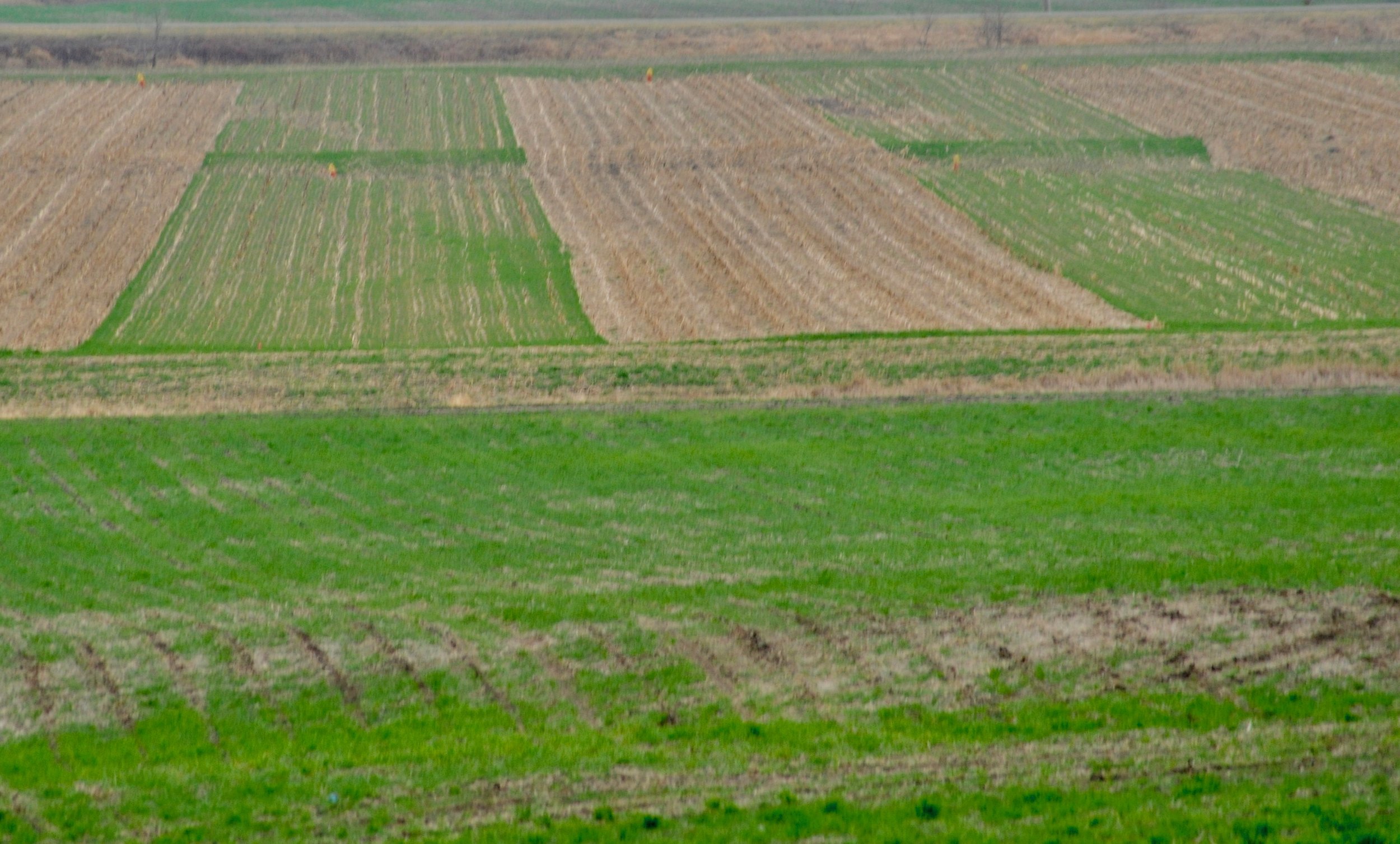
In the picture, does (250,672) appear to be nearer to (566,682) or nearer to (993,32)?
(566,682)

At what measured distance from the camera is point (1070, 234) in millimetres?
42781

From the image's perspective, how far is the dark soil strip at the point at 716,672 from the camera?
1412 centimetres

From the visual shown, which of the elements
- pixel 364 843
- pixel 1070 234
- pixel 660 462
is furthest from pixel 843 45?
pixel 364 843

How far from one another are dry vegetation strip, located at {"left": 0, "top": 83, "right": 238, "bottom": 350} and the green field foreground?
11.8 metres

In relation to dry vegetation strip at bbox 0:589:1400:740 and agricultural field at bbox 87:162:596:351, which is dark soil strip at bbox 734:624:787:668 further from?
agricultural field at bbox 87:162:596:351

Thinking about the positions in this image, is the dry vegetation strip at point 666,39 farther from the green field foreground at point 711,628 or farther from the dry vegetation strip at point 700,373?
the green field foreground at point 711,628

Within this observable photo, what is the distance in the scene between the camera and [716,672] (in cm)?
1501

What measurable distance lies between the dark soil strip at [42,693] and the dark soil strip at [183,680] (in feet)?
3.81

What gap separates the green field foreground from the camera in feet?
38.0

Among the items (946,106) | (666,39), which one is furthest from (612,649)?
(666,39)

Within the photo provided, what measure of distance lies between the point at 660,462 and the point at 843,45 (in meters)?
50.1

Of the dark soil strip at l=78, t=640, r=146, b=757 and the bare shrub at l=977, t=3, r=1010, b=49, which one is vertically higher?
the bare shrub at l=977, t=3, r=1010, b=49

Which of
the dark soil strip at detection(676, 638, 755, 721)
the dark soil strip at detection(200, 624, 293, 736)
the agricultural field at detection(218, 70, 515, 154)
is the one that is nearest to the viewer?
the dark soil strip at detection(676, 638, 755, 721)

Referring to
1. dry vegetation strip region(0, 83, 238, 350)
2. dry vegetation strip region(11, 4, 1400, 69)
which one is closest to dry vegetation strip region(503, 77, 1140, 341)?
dry vegetation strip region(11, 4, 1400, 69)
